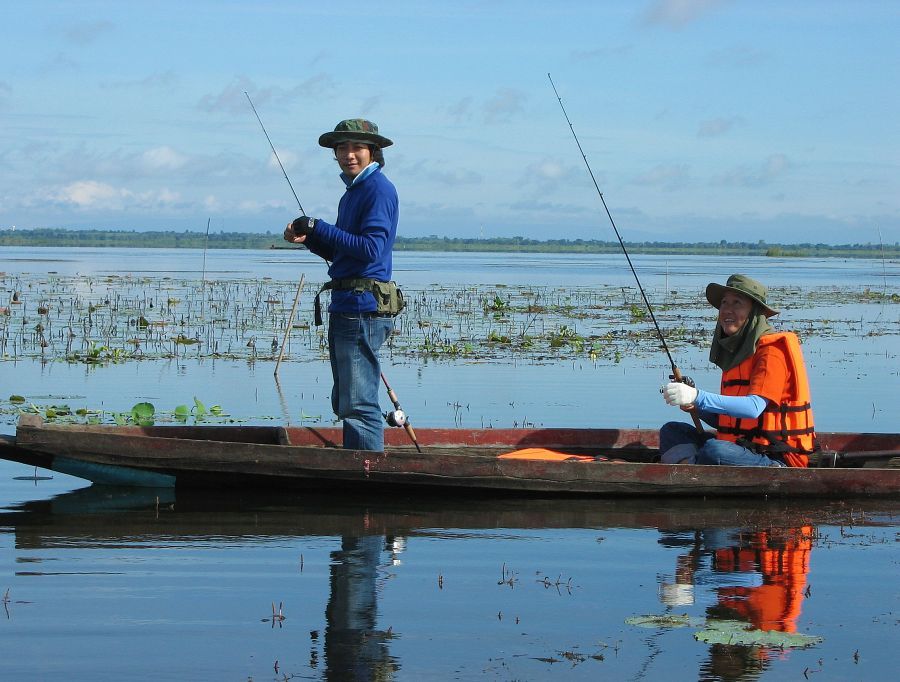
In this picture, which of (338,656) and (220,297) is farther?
(220,297)

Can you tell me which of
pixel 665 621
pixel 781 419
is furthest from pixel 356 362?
pixel 665 621

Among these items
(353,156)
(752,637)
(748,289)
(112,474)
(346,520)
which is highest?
(353,156)

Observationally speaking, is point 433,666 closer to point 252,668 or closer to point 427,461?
point 252,668

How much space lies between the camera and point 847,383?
45.0 feet

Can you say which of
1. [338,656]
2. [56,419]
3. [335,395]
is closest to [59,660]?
[338,656]

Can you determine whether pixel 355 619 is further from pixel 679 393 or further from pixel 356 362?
pixel 679 393

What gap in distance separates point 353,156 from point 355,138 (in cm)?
10

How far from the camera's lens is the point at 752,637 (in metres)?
4.80

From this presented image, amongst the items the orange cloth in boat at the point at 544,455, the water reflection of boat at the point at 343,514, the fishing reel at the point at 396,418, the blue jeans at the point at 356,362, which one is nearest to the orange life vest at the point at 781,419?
the water reflection of boat at the point at 343,514

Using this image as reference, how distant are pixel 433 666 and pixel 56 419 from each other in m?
6.43

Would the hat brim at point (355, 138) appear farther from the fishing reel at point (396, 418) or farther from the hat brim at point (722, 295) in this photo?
the hat brim at point (722, 295)

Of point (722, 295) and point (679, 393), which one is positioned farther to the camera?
point (722, 295)

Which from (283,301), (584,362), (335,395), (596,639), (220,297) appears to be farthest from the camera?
(220,297)

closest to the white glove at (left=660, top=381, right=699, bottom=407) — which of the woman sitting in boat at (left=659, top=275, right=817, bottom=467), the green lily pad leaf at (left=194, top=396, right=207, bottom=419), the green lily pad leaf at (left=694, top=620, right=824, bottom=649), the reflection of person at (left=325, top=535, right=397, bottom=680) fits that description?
the woman sitting in boat at (left=659, top=275, right=817, bottom=467)
